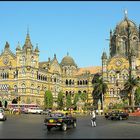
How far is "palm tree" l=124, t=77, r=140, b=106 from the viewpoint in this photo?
3307 inches

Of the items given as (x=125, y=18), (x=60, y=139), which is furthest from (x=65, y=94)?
(x=60, y=139)

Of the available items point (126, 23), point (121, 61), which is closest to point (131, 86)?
point (121, 61)

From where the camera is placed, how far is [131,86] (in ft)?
276

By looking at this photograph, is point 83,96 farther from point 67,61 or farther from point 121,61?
point 67,61

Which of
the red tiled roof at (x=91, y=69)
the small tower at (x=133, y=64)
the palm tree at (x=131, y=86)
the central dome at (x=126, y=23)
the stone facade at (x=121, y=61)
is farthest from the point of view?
the red tiled roof at (x=91, y=69)

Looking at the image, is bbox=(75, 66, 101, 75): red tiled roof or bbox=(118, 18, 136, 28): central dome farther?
bbox=(75, 66, 101, 75): red tiled roof

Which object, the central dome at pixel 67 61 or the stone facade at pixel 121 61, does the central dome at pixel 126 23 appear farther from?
the central dome at pixel 67 61

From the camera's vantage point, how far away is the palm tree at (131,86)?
84.0 meters

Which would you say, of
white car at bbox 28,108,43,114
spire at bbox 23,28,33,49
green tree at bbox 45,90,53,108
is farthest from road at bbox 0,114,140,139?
green tree at bbox 45,90,53,108

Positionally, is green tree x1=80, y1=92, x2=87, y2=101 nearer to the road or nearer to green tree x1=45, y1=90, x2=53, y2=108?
green tree x1=45, y1=90, x2=53, y2=108

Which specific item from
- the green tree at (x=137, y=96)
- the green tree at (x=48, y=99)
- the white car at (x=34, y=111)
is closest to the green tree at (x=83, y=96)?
the green tree at (x=48, y=99)

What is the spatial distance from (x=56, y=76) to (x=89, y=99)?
464 inches

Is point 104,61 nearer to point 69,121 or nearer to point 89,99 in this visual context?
point 89,99

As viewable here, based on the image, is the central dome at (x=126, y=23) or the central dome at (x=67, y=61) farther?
the central dome at (x=67, y=61)
